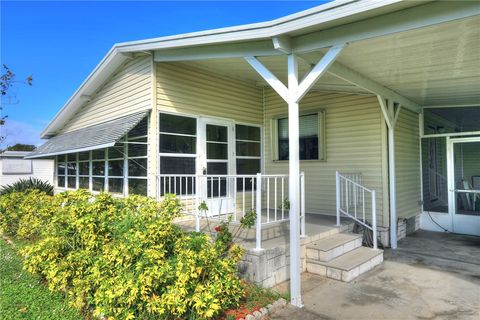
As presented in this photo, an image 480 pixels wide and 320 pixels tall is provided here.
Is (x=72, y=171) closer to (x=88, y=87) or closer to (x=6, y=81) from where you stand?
(x=88, y=87)

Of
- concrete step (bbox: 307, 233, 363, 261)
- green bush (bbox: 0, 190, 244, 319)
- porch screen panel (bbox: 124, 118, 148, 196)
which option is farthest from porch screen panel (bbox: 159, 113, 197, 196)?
concrete step (bbox: 307, 233, 363, 261)

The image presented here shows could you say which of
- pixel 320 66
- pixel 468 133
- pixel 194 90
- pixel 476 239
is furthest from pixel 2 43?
pixel 476 239

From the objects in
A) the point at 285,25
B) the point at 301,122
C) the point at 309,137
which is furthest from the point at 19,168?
the point at 285,25

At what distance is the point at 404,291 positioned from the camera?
3.91 meters

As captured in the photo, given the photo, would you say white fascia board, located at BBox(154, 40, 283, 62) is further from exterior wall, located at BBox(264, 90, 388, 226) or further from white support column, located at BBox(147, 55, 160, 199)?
exterior wall, located at BBox(264, 90, 388, 226)

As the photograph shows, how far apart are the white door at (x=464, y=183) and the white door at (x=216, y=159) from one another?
16.7 feet

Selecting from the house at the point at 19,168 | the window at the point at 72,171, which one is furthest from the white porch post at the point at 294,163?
the house at the point at 19,168

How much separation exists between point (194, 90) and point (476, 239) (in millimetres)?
6729

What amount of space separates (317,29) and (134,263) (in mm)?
3275

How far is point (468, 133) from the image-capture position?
22.5 feet

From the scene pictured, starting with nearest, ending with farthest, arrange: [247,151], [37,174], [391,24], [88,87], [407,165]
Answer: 1. [391,24]
2. [407,165]
3. [247,151]
4. [88,87]
5. [37,174]

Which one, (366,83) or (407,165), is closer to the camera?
(366,83)

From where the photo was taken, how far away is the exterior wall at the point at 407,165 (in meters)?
6.69

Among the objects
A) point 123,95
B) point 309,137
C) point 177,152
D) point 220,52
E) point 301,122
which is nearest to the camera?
point 220,52
